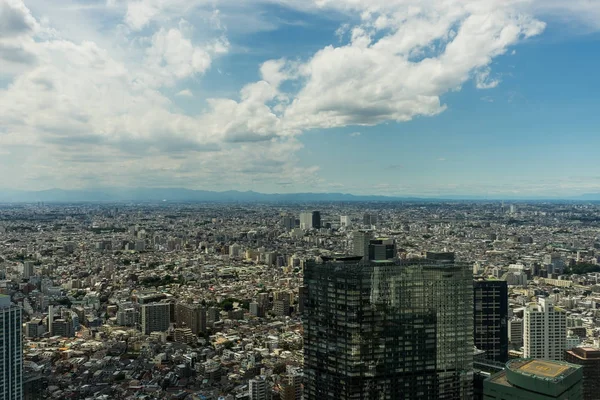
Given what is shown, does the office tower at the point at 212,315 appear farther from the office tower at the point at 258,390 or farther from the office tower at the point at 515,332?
the office tower at the point at 515,332

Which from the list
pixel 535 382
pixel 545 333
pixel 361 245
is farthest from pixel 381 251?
pixel 535 382

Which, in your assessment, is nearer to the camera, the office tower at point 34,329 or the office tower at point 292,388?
the office tower at point 292,388

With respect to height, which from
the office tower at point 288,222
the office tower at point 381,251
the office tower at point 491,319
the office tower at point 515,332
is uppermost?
the office tower at point 381,251

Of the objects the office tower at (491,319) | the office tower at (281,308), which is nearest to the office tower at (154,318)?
the office tower at (281,308)

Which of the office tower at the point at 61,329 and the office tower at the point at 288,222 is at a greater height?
the office tower at the point at 288,222

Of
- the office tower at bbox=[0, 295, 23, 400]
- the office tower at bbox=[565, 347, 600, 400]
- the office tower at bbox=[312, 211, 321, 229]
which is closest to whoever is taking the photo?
the office tower at bbox=[0, 295, 23, 400]

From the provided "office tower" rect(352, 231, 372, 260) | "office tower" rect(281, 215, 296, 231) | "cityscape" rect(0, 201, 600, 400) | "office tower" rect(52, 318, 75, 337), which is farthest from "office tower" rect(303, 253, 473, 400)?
"office tower" rect(281, 215, 296, 231)

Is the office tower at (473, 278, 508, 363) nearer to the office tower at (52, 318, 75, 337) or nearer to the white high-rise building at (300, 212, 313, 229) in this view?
the office tower at (52, 318, 75, 337)
